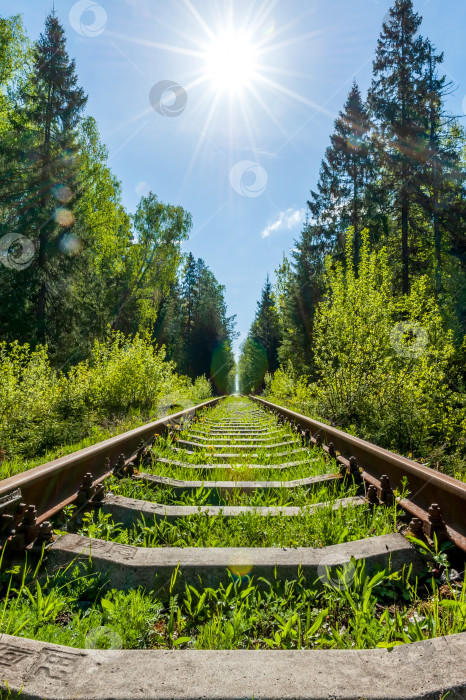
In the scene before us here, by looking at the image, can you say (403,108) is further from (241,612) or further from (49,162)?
(241,612)

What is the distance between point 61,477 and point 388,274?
257 inches

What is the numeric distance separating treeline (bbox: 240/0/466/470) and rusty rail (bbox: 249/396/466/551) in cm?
207

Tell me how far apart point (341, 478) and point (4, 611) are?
2.22 metres

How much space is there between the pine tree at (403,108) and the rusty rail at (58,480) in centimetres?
1716

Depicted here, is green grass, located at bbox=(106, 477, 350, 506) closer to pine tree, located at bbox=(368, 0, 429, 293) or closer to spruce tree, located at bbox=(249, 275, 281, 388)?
pine tree, located at bbox=(368, 0, 429, 293)

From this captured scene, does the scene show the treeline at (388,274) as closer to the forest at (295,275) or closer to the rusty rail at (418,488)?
the forest at (295,275)

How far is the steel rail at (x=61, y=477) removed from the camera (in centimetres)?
189

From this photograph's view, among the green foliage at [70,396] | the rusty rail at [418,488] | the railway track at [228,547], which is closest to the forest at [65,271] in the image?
the green foliage at [70,396]

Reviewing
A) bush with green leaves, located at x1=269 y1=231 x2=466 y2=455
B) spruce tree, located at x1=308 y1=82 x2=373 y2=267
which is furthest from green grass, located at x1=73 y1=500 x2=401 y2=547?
spruce tree, located at x1=308 y1=82 x2=373 y2=267

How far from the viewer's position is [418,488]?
2129 mm

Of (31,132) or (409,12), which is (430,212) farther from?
(31,132)

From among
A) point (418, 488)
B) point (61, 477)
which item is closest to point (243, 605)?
point (418, 488)

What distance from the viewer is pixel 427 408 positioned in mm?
5434

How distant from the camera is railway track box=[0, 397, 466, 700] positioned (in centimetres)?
95
